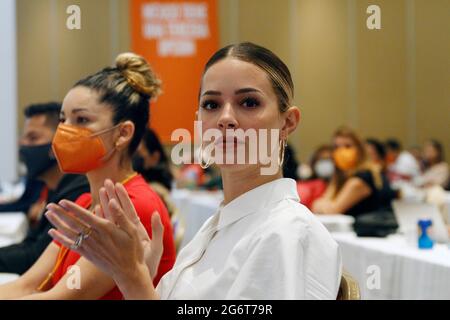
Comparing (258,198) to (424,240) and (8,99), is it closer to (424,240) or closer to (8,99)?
(424,240)

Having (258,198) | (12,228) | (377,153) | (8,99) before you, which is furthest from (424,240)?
(377,153)

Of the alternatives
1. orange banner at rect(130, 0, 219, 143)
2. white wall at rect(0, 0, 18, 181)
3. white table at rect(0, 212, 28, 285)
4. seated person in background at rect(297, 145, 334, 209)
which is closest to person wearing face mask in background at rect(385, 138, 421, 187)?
seated person in background at rect(297, 145, 334, 209)

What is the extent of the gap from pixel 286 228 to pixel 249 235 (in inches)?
2.7

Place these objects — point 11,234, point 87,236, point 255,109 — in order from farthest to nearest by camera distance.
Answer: point 11,234, point 255,109, point 87,236

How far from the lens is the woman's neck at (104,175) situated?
1.56m

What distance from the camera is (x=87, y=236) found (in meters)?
0.88

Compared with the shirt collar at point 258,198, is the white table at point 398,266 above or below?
below

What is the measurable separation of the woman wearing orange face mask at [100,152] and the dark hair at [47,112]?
608 mm

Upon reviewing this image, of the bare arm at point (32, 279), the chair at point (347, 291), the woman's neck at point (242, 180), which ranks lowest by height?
the bare arm at point (32, 279)

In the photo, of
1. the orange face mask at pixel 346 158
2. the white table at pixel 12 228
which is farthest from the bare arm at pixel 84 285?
the orange face mask at pixel 346 158

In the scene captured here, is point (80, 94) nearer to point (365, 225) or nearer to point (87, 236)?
point (87, 236)

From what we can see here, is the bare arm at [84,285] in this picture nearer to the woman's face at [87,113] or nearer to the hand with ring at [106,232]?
the woman's face at [87,113]
